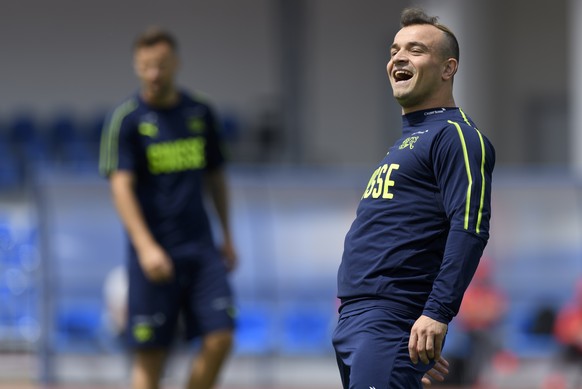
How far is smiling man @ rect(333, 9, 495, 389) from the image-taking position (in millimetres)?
4254

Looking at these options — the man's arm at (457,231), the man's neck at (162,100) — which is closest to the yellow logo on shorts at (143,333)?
the man's neck at (162,100)

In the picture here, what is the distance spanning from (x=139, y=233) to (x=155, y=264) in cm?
18

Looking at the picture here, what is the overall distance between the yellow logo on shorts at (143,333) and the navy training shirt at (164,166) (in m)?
0.39

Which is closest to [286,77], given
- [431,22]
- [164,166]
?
[164,166]

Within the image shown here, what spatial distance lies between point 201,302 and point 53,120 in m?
14.3

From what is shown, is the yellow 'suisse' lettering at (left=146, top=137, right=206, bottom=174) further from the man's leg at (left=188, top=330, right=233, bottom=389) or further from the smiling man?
the smiling man

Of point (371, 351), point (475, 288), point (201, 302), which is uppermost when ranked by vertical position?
point (371, 351)

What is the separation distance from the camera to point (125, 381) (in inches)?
456

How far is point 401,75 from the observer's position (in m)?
4.52

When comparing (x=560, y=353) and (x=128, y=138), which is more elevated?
(x=128, y=138)

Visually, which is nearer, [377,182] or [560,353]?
[377,182]

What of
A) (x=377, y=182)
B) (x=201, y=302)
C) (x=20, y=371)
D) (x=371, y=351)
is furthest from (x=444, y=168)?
(x=20, y=371)

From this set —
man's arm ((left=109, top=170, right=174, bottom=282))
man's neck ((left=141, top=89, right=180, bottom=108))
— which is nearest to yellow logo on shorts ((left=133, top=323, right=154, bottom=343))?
man's arm ((left=109, top=170, right=174, bottom=282))

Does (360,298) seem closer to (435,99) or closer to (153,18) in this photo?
(435,99)
